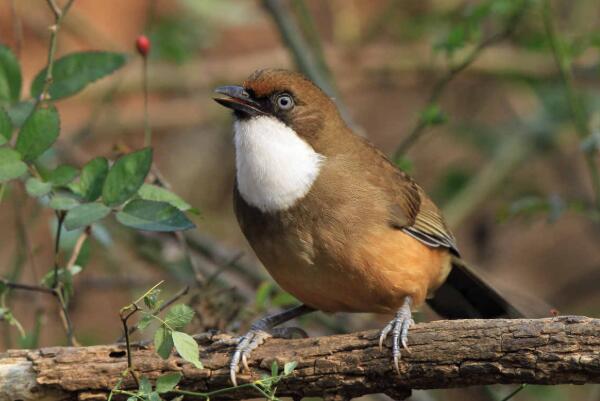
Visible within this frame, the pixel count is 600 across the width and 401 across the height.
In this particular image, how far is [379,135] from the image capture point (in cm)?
1076

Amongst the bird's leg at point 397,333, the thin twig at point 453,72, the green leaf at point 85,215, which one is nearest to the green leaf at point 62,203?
the green leaf at point 85,215

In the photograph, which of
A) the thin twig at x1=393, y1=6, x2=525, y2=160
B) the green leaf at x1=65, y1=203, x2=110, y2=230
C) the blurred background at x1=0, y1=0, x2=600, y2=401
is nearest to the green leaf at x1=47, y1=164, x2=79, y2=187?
the green leaf at x1=65, y1=203, x2=110, y2=230

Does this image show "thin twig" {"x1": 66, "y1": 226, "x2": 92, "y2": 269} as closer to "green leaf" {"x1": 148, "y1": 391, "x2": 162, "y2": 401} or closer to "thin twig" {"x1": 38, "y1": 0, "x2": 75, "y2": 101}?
"thin twig" {"x1": 38, "y1": 0, "x2": 75, "y2": 101}

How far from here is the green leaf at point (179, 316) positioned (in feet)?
11.8

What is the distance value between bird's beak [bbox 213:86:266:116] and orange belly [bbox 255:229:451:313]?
664 millimetres

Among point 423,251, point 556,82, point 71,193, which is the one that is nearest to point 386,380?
point 423,251

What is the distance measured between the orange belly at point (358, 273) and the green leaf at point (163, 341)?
3.70 feet

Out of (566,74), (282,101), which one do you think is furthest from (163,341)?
(566,74)

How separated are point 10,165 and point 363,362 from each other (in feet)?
5.14

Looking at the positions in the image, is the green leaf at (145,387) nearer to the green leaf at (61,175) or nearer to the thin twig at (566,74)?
the green leaf at (61,175)

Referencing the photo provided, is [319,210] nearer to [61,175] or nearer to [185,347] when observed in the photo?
[61,175]

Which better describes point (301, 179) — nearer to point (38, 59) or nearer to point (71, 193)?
point (71, 193)

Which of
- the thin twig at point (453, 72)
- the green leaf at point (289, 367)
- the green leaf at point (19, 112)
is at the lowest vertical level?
the green leaf at point (289, 367)

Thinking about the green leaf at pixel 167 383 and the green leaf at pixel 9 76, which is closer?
the green leaf at pixel 167 383
